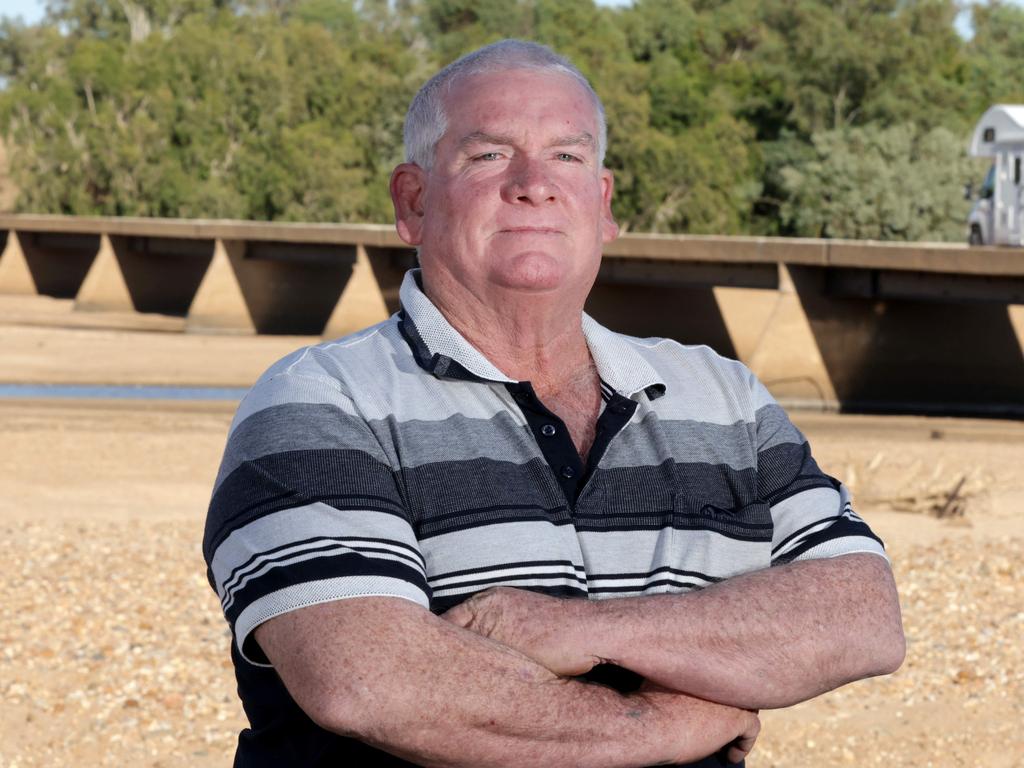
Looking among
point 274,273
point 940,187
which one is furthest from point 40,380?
point 940,187

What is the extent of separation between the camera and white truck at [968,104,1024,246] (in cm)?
2528

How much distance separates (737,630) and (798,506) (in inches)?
13.0

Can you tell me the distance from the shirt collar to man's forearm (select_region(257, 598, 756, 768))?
0.44m

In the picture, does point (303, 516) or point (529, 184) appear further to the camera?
point (529, 184)

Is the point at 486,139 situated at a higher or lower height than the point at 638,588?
higher

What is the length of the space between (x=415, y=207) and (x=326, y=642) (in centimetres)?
88

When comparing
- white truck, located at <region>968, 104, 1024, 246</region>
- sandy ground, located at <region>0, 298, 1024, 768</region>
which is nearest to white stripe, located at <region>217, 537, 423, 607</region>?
sandy ground, located at <region>0, 298, 1024, 768</region>

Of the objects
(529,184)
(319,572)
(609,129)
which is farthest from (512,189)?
(609,129)

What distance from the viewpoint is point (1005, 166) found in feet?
84.3

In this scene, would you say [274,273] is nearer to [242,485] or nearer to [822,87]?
[822,87]

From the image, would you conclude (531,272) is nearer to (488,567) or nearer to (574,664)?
(488,567)

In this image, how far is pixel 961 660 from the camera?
7.68 metres

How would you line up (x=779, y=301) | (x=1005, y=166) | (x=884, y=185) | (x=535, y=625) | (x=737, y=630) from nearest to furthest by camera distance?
(x=535, y=625), (x=737, y=630), (x=779, y=301), (x=1005, y=166), (x=884, y=185)

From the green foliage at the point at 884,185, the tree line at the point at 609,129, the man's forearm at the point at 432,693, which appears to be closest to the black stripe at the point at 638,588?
the man's forearm at the point at 432,693
